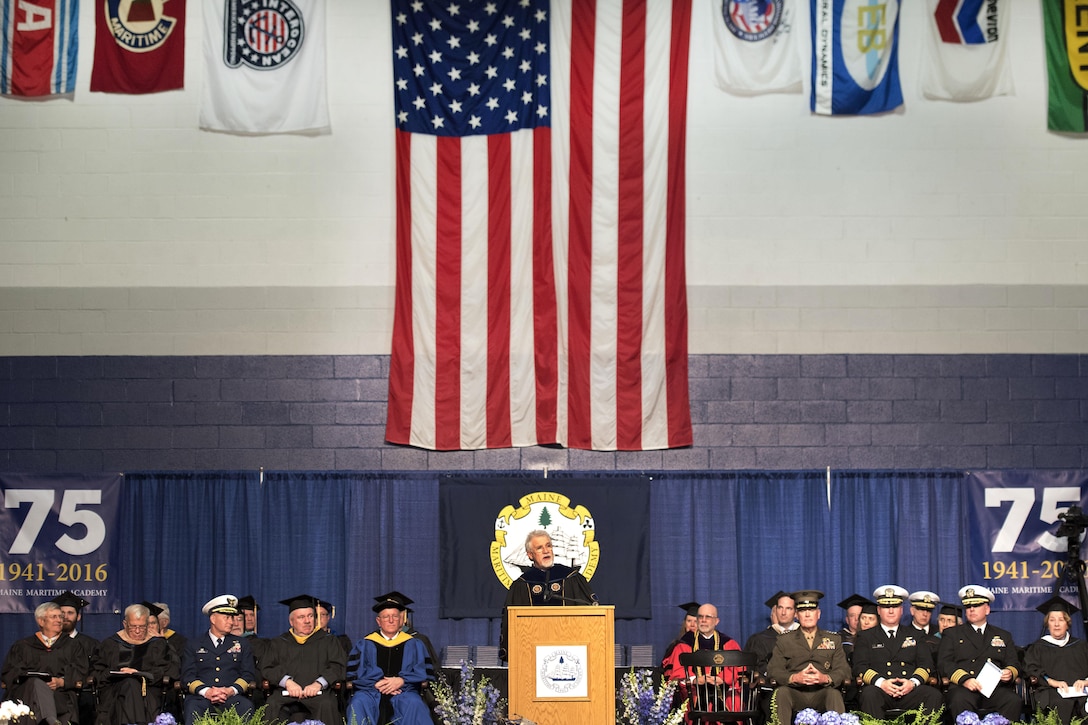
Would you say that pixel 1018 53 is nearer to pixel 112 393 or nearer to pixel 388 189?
pixel 388 189

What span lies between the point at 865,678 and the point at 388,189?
6280 millimetres

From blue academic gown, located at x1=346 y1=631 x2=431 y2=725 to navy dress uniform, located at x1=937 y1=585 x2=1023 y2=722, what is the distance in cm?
423

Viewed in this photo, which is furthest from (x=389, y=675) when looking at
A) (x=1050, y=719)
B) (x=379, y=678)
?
(x=1050, y=719)

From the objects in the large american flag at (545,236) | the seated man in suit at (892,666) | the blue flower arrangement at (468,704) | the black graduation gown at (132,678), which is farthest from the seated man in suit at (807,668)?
the black graduation gown at (132,678)

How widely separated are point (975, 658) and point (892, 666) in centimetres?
67

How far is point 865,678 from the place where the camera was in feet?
35.7

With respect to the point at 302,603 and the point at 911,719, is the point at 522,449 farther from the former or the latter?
the point at 911,719

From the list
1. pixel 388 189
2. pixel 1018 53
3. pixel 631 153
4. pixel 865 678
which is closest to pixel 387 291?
pixel 388 189

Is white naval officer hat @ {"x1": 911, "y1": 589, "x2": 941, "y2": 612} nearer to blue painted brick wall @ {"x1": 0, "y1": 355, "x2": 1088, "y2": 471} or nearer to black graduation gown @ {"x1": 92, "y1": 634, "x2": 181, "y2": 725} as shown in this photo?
blue painted brick wall @ {"x1": 0, "y1": 355, "x2": 1088, "y2": 471}

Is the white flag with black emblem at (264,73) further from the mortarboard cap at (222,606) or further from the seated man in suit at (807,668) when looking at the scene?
the seated man in suit at (807,668)

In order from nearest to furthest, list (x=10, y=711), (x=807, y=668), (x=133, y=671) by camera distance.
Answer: (x=10, y=711)
(x=807, y=668)
(x=133, y=671)

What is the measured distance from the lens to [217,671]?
10.6m

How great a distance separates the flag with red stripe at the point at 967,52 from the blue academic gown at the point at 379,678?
7.32m

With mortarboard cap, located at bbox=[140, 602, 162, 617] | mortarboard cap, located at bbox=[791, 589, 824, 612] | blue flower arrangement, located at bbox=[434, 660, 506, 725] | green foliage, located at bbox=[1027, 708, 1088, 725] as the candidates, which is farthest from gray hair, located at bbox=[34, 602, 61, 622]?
green foliage, located at bbox=[1027, 708, 1088, 725]
